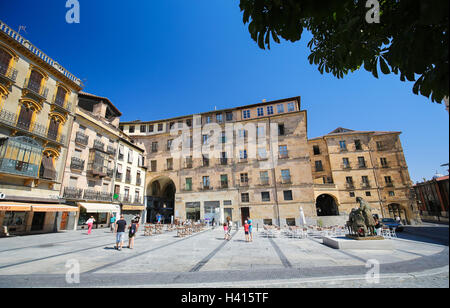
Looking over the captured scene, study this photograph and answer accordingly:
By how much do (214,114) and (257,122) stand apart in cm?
716

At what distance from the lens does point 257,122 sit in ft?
99.5

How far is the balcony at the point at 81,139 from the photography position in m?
21.2

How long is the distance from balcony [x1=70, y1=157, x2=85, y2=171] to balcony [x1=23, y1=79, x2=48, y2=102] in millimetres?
6100

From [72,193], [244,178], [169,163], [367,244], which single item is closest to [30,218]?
[72,193]

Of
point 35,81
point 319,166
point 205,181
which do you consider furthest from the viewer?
point 319,166

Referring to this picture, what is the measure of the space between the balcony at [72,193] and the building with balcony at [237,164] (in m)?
12.6

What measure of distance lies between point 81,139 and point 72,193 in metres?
5.67

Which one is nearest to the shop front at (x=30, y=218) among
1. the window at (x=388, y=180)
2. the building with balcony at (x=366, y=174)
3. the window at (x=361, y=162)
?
the building with balcony at (x=366, y=174)

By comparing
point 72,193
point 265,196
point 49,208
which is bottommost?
point 49,208

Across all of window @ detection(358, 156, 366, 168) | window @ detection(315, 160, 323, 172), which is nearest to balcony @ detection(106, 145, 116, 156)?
window @ detection(315, 160, 323, 172)

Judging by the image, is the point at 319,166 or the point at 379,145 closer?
the point at 379,145

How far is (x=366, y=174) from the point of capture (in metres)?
32.6

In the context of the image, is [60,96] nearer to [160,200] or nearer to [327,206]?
[160,200]
